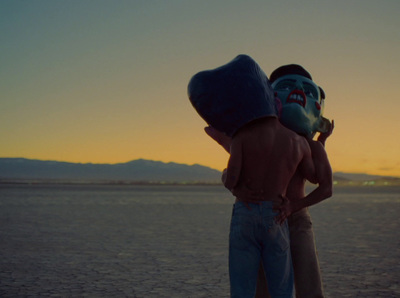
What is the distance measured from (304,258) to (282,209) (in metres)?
0.42

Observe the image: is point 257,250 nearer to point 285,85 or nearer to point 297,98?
point 297,98

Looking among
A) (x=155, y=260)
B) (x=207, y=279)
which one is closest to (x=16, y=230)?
(x=155, y=260)

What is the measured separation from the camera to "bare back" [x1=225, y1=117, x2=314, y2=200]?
3104 millimetres

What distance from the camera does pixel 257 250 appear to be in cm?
315

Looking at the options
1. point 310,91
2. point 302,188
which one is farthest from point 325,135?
point 302,188

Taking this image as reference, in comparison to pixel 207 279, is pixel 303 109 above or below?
above

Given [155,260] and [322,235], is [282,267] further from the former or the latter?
Result: [322,235]

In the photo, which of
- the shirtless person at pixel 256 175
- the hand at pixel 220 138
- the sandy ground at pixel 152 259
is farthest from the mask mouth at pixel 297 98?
the sandy ground at pixel 152 259

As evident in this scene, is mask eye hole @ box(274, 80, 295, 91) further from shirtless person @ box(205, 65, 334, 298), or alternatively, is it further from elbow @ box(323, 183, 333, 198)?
elbow @ box(323, 183, 333, 198)

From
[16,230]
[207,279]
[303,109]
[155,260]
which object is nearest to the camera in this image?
[303,109]

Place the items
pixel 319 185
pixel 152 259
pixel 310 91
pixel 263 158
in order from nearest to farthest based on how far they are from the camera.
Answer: pixel 263 158, pixel 319 185, pixel 310 91, pixel 152 259

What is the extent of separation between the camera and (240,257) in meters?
3.14

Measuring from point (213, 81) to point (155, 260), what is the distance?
17.9 feet

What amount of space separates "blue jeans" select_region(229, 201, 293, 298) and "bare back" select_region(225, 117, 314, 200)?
0.41 feet
